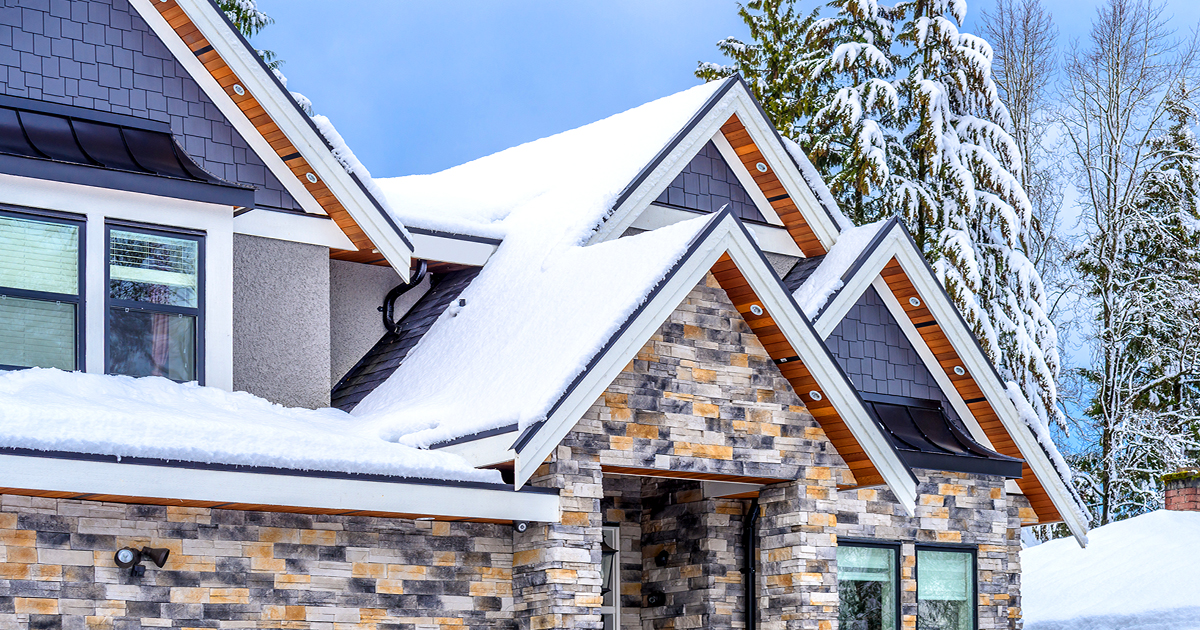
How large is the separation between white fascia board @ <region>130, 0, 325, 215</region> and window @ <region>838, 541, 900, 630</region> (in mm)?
5747

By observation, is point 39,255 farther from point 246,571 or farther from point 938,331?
point 938,331

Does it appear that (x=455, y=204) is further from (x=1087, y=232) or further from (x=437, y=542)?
(x=1087, y=232)

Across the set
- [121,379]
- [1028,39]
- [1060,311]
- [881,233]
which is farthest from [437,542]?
[1028,39]

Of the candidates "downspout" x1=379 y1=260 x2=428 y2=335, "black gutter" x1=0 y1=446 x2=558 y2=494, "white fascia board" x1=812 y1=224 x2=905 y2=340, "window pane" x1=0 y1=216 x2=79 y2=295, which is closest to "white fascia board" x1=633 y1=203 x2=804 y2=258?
"white fascia board" x1=812 y1=224 x2=905 y2=340

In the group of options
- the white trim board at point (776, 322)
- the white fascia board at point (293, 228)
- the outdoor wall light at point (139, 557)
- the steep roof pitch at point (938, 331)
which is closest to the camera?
the outdoor wall light at point (139, 557)

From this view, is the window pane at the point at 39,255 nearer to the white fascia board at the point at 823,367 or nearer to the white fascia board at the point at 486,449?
the white fascia board at the point at 486,449

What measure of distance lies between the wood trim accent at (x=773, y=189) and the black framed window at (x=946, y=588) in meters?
3.40

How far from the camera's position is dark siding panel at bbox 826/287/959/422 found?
14516mm

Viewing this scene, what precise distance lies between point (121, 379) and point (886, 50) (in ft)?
67.9

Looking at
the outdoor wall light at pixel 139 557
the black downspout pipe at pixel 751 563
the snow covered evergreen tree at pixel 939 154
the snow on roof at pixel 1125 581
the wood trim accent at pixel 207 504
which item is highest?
the snow covered evergreen tree at pixel 939 154

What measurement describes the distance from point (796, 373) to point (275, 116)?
15.9 ft

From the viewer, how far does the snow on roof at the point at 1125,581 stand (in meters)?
17.3

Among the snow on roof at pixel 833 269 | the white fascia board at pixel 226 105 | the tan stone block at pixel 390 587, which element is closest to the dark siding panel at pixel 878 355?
the snow on roof at pixel 833 269

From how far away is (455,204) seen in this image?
48.4 feet
